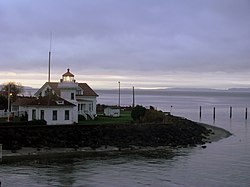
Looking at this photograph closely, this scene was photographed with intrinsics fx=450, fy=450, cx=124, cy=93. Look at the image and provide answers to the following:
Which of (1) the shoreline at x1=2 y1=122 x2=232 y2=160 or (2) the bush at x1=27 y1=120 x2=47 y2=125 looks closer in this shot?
(1) the shoreline at x1=2 y1=122 x2=232 y2=160

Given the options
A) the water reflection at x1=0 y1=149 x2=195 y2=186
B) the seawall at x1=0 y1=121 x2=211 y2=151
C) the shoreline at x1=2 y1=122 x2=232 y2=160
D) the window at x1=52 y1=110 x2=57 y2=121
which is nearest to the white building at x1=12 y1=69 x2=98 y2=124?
the window at x1=52 y1=110 x2=57 y2=121

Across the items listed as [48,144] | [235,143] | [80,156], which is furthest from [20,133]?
[235,143]

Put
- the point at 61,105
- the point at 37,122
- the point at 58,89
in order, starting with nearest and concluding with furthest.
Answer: the point at 37,122 → the point at 61,105 → the point at 58,89

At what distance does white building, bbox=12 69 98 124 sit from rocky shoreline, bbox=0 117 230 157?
273cm

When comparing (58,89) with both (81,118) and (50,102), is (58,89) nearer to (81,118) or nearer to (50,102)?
(81,118)

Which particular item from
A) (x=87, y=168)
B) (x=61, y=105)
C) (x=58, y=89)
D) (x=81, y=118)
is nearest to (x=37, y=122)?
(x=61, y=105)

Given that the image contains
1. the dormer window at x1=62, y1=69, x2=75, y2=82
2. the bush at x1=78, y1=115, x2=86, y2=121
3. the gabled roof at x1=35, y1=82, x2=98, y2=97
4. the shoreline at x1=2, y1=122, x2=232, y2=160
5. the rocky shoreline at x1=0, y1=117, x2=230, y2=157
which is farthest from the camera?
the gabled roof at x1=35, y1=82, x2=98, y2=97

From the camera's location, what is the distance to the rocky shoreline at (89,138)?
36438 millimetres

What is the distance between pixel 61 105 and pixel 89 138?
5.01 meters

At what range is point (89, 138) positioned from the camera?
131ft

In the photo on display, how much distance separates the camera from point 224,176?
2828cm

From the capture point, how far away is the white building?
42.4m

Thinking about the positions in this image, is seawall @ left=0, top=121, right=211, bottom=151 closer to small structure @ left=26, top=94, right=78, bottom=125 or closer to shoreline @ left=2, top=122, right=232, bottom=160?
shoreline @ left=2, top=122, right=232, bottom=160

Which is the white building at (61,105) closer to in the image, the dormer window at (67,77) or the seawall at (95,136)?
the dormer window at (67,77)
